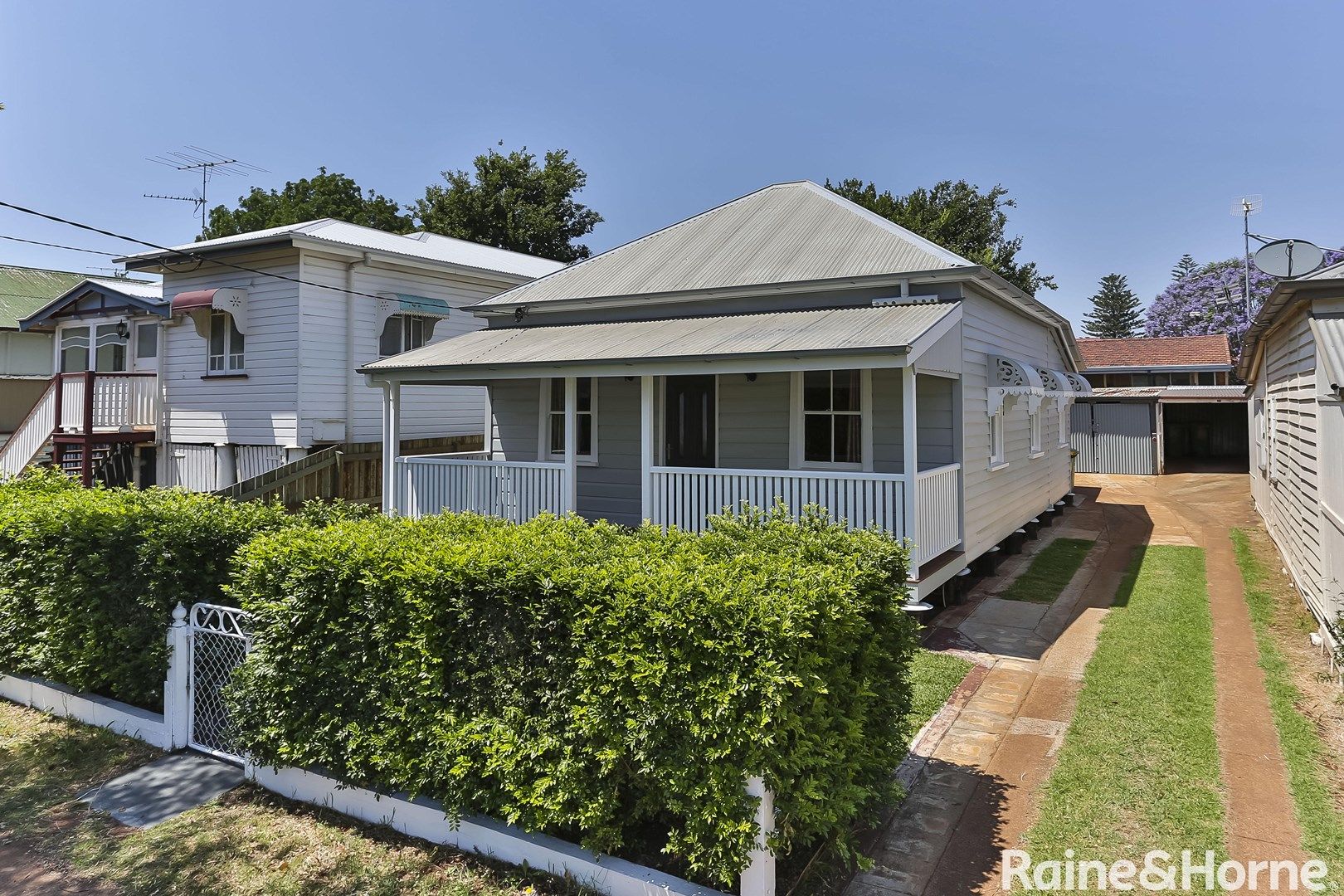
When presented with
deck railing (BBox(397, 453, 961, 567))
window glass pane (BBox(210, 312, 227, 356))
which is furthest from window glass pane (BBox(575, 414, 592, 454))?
window glass pane (BBox(210, 312, 227, 356))

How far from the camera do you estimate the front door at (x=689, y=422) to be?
11141mm

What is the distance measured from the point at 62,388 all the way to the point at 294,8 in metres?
9.25

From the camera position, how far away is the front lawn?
3.78 m

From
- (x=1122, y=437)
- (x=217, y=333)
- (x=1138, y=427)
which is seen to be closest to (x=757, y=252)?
(x=217, y=333)

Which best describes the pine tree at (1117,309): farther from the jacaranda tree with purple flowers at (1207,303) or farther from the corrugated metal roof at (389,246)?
the corrugated metal roof at (389,246)

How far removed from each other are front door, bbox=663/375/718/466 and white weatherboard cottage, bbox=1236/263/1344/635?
21.9 ft

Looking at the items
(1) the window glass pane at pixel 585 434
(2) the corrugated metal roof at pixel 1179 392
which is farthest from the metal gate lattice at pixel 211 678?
(2) the corrugated metal roof at pixel 1179 392

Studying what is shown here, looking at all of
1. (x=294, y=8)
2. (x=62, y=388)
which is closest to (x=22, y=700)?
(x=294, y=8)

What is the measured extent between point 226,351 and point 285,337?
1948 mm

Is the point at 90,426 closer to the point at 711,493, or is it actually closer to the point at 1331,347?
the point at 711,493

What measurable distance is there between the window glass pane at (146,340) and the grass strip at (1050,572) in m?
17.9

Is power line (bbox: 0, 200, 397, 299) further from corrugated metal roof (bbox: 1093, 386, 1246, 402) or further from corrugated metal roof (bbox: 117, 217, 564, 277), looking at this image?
corrugated metal roof (bbox: 1093, 386, 1246, 402)

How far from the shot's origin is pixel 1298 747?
5.21m

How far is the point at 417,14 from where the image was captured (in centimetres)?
1232
